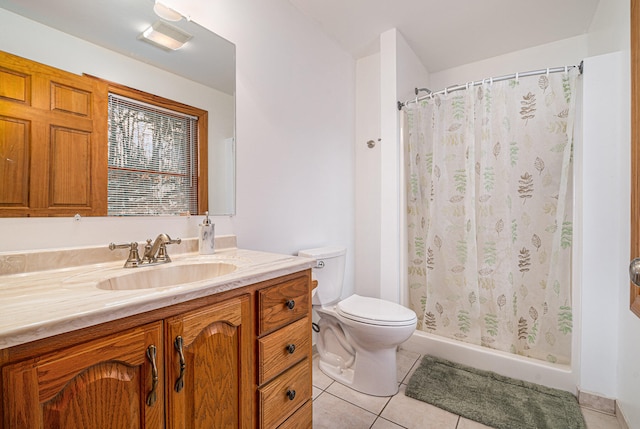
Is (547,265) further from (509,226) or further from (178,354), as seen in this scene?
(178,354)

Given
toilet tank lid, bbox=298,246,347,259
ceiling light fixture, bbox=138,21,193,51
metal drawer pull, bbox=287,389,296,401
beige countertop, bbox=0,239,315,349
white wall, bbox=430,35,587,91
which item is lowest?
metal drawer pull, bbox=287,389,296,401

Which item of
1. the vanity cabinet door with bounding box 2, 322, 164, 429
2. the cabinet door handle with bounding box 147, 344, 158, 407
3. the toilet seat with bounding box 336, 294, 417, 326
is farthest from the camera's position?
the toilet seat with bounding box 336, 294, 417, 326

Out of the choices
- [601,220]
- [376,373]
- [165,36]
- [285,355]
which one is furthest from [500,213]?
[165,36]

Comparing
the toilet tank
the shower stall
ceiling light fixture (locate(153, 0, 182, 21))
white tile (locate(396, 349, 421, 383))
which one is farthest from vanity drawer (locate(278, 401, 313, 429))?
ceiling light fixture (locate(153, 0, 182, 21))

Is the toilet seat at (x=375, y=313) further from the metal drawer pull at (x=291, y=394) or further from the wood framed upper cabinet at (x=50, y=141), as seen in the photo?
the wood framed upper cabinet at (x=50, y=141)

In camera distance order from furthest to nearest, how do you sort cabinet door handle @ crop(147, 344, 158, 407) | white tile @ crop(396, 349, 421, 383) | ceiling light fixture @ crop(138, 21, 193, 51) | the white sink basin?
white tile @ crop(396, 349, 421, 383), ceiling light fixture @ crop(138, 21, 193, 51), the white sink basin, cabinet door handle @ crop(147, 344, 158, 407)

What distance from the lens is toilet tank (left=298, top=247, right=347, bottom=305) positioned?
5.72 ft

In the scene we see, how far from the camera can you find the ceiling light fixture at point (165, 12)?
1172 mm

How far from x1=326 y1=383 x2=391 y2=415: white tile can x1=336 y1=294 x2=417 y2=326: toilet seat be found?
1.47 feet

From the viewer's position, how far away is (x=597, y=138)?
4.87 ft

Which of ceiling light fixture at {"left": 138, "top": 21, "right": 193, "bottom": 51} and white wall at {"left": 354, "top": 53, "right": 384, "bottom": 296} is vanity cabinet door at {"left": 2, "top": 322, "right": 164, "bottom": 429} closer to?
ceiling light fixture at {"left": 138, "top": 21, "right": 193, "bottom": 51}

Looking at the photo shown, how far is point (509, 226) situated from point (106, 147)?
7.12ft

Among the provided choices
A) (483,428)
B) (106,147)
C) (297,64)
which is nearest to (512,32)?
(297,64)

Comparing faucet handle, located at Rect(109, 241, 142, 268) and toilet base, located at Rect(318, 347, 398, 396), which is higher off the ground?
faucet handle, located at Rect(109, 241, 142, 268)
